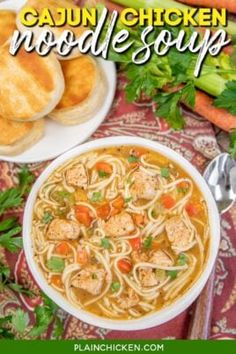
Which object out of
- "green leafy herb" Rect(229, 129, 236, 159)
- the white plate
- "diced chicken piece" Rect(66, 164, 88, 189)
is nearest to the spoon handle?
"green leafy herb" Rect(229, 129, 236, 159)

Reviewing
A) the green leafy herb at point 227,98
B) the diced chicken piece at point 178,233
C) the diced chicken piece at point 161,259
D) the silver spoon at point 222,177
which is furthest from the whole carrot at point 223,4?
the diced chicken piece at point 161,259

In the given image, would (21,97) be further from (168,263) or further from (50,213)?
(168,263)

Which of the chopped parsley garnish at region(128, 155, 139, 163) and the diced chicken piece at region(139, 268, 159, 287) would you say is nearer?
the diced chicken piece at region(139, 268, 159, 287)

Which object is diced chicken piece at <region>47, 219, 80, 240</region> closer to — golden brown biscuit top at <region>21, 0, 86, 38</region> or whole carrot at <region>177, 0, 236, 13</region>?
golden brown biscuit top at <region>21, 0, 86, 38</region>

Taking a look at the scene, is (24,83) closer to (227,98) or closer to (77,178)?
(77,178)

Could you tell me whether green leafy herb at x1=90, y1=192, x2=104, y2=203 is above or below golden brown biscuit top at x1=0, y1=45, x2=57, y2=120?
below

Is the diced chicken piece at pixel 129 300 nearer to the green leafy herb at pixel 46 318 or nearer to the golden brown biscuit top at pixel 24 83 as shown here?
the green leafy herb at pixel 46 318
